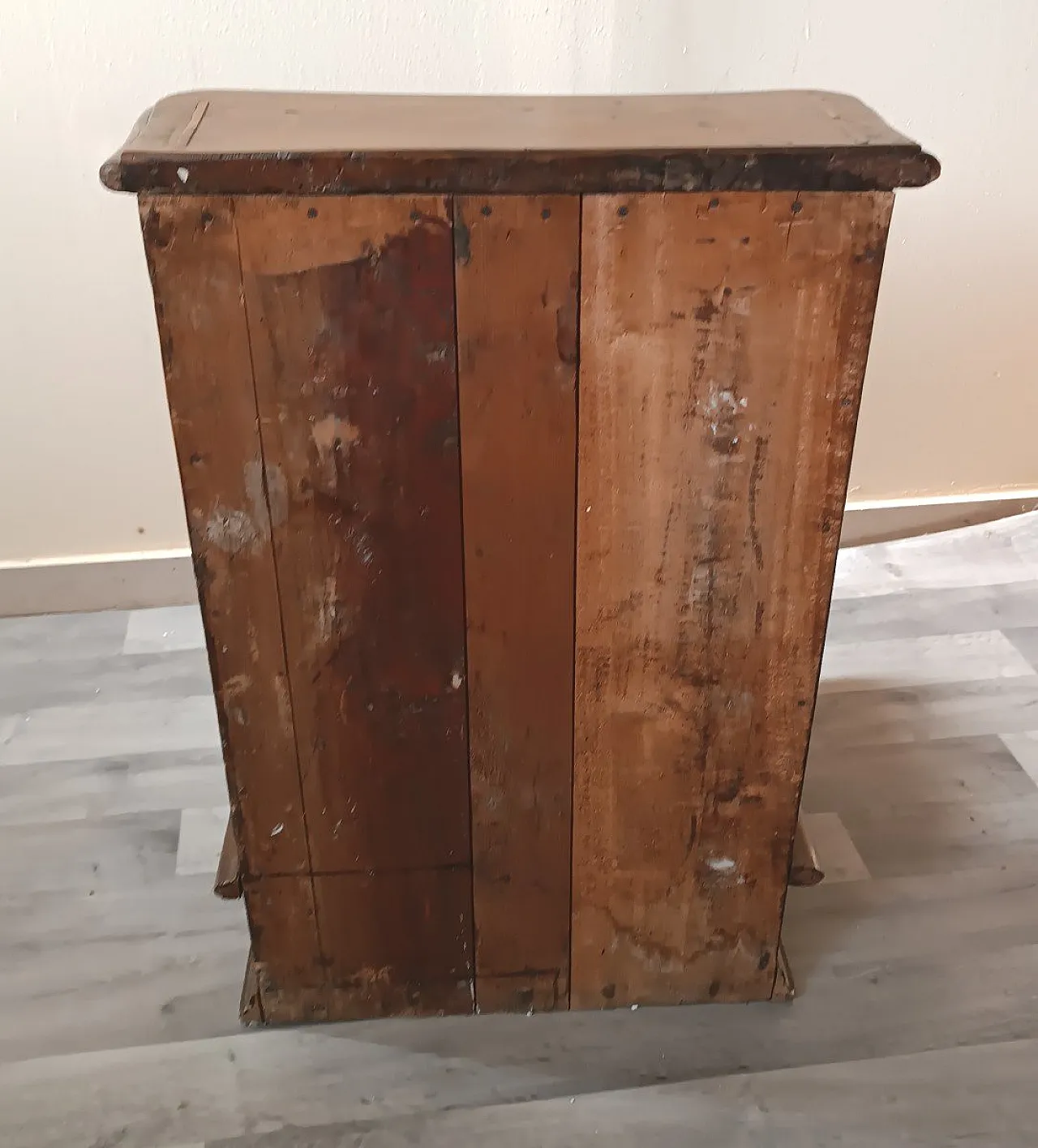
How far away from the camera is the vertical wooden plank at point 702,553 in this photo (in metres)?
0.84

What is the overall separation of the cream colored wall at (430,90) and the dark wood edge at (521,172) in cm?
91

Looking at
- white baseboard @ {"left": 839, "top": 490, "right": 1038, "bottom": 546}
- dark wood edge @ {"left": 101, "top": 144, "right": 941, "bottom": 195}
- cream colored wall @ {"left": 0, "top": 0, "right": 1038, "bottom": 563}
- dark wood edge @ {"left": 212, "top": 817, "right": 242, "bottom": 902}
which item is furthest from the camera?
white baseboard @ {"left": 839, "top": 490, "right": 1038, "bottom": 546}

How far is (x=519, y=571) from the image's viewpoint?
963 mm

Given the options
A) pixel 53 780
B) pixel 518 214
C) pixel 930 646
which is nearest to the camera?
pixel 518 214

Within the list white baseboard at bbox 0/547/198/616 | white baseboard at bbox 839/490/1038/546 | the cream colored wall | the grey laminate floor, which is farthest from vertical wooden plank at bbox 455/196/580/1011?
white baseboard at bbox 839/490/1038/546

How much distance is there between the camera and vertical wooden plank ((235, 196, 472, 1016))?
826mm

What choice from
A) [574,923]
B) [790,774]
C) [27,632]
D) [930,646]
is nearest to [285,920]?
[574,923]

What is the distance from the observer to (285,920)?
1.16 m

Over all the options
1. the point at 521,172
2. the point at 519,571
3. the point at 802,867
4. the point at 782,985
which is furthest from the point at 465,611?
the point at 782,985

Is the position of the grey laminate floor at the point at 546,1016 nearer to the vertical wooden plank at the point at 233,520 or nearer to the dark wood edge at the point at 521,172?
the vertical wooden plank at the point at 233,520

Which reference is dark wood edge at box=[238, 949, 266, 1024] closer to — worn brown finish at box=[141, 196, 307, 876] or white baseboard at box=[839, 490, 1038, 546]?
worn brown finish at box=[141, 196, 307, 876]

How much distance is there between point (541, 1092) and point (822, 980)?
1.21 ft

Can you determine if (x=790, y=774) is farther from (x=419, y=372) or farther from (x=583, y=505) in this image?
(x=419, y=372)

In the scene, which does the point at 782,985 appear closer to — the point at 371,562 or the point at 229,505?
the point at 371,562
